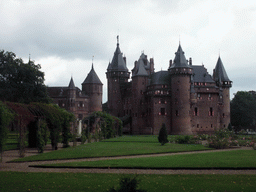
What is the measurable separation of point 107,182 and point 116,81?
77463 millimetres

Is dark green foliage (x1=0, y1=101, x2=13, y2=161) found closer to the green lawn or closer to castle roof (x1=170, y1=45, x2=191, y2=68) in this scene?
the green lawn

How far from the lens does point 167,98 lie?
3108 inches

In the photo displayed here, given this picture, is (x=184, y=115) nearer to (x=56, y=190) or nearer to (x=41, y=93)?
(x=41, y=93)

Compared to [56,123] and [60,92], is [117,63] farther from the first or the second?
[56,123]

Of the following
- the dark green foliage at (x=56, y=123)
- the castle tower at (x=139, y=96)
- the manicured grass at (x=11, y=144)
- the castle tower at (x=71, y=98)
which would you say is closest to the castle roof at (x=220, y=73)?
the castle tower at (x=139, y=96)

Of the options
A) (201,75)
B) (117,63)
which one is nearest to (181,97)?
(201,75)

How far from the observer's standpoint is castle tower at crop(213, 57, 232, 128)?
83.7m

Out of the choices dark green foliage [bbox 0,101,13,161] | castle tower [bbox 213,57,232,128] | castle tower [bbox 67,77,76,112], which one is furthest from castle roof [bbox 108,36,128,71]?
dark green foliage [bbox 0,101,13,161]

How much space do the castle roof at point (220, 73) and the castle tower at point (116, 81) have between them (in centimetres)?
2422

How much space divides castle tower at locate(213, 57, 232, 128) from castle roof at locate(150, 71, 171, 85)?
14.4 meters

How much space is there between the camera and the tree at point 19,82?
154 ft

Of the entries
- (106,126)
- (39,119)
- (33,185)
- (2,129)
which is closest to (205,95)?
(106,126)

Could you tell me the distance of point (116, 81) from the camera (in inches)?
3511

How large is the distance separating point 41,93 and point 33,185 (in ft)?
125
